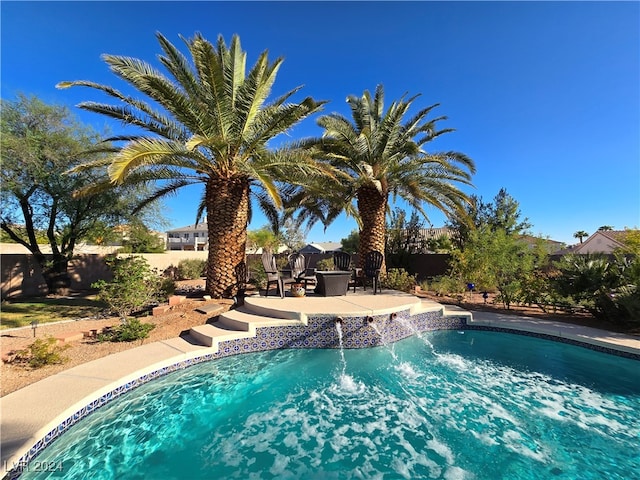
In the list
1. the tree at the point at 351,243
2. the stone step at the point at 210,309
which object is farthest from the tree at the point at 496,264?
the tree at the point at 351,243

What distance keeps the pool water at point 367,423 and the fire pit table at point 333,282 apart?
3.13 m

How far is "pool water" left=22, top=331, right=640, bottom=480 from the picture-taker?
303 cm

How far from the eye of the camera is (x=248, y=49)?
8789mm

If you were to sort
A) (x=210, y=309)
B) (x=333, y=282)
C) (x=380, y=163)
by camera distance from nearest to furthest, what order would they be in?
(x=210, y=309) → (x=333, y=282) → (x=380, y=163)

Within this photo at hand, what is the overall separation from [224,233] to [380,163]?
22.1 feet

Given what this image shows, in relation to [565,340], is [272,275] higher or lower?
higher

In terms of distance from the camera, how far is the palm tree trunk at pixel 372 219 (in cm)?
1225

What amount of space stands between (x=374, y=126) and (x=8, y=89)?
13.2 m

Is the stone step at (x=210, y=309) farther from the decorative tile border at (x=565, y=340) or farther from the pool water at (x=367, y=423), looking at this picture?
the decorative tile border at (x=565, y=340)

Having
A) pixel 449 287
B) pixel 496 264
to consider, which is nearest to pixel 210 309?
pixel 449 287

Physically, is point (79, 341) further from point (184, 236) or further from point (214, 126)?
point (184, 236)

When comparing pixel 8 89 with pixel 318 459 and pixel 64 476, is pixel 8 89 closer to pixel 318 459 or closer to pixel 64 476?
pixel 64 476

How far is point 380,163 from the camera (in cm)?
1177

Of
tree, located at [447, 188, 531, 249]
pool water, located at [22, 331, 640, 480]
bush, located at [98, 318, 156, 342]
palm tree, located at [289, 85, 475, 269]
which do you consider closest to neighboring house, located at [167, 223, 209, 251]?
tree, located at [447, 188, 531, 249]
